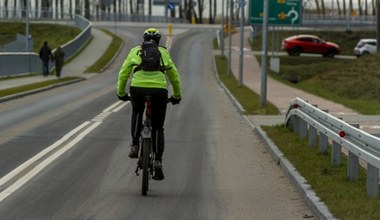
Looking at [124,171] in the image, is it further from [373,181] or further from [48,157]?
[373,181]

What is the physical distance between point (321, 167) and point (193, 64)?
4275 centimetres

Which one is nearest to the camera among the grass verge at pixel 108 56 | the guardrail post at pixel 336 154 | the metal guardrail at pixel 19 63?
the guardrail post at pixel 336 154

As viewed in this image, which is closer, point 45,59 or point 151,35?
point 151,35

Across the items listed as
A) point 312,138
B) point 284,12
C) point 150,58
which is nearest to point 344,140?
point 150,58

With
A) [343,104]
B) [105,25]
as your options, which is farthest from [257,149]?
[105,25]

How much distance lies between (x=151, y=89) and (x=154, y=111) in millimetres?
291

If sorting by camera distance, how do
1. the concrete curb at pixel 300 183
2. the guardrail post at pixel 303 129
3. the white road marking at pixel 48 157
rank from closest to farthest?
the concrete curb at pixel 300 183
the white road marking at pixel 48 157
the guardrail post at pixel 303 129

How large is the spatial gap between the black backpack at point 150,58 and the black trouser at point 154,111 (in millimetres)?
245

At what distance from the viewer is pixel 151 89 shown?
8766mm

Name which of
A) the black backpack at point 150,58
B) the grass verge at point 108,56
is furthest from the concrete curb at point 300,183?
the grass verge at point 108,56

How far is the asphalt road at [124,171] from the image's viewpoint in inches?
321

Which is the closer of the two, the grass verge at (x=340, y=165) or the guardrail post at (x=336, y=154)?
the grass verge at (x=340, y=165)

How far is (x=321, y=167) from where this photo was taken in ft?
33.7

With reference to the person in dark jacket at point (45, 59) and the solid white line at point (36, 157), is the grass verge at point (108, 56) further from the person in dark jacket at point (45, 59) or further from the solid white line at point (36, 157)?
the solid white line at point (36, 157)
